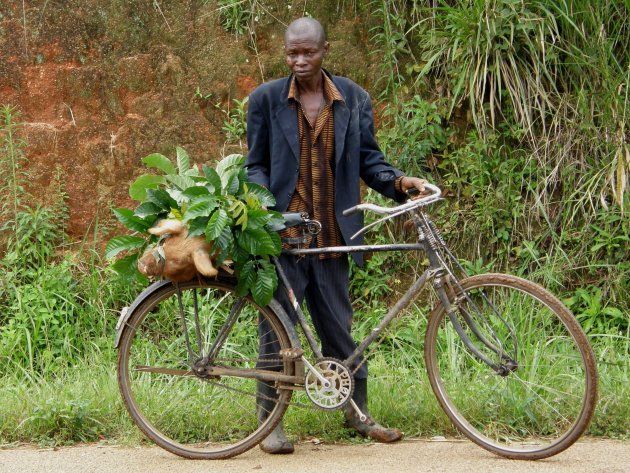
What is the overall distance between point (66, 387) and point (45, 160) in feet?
7.09

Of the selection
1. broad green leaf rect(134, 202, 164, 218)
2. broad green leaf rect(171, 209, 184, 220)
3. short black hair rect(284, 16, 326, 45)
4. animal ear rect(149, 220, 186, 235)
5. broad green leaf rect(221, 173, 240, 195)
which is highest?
short black hair rect(284, 16, 326, 45)

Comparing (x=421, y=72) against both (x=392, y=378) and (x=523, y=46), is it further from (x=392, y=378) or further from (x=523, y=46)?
(x=392, y=378)

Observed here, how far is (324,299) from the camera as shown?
15.9 ft

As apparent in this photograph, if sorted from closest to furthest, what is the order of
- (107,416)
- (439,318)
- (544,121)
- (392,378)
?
(439,318)
(107,416)
(392,378)
(544,121)

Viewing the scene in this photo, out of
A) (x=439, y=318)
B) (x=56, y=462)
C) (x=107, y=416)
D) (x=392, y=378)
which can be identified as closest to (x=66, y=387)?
(x=107, y=416)

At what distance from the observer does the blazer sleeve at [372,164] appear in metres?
4.81

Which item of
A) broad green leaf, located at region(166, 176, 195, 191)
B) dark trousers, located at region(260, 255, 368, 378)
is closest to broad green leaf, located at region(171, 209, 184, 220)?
broad green leaf, located at region(166, 176, 195, 191)

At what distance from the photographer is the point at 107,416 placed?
5082mm

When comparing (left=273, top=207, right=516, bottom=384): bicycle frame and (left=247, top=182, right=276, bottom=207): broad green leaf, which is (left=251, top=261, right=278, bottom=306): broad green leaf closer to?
(left=273, top=207, right=516, bottom=384): bicycle frame

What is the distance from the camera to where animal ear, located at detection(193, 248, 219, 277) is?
4375 mm

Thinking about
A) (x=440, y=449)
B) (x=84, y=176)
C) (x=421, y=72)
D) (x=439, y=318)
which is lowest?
(x=440, y=449)

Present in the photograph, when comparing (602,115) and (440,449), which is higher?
(602,115)

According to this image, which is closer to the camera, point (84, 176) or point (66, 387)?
point (66, 387)

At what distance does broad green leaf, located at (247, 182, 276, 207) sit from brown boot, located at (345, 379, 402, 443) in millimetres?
1039
